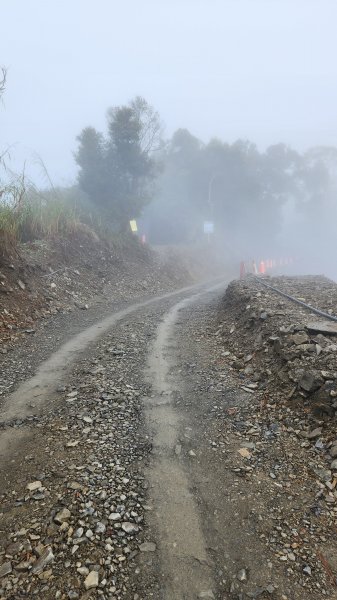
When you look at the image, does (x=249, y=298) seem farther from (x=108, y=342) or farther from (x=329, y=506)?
(x=329, y=506)

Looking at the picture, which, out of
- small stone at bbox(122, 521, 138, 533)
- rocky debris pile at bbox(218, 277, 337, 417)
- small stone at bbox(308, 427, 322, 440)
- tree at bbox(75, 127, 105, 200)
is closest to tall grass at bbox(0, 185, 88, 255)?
tree at bbox(75, 127, 105, 200)

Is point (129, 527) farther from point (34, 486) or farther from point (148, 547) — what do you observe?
point (34, 486)

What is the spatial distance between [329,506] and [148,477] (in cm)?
179

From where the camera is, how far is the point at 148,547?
2.79m

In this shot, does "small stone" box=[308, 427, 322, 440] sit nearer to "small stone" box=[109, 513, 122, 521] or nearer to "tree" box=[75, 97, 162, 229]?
"small stone" box=[109, 513, 122, 521]

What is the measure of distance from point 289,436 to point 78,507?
2619mm

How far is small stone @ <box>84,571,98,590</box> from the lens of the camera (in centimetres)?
248

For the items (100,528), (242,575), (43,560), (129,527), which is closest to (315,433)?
(242,575)

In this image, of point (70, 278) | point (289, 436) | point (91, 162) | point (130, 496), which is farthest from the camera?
point (91, 162)

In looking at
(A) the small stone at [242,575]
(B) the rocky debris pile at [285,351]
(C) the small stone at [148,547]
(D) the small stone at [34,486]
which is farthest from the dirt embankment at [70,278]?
(A) the small stone at [242,575]

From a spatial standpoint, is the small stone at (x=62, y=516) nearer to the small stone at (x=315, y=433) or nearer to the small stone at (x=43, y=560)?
the small stone at (x=43, y=560)

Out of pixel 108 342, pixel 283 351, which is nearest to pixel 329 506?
pixel 283 351

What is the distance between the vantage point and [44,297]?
36.7 ft

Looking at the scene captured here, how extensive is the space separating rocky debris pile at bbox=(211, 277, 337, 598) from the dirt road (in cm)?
6
